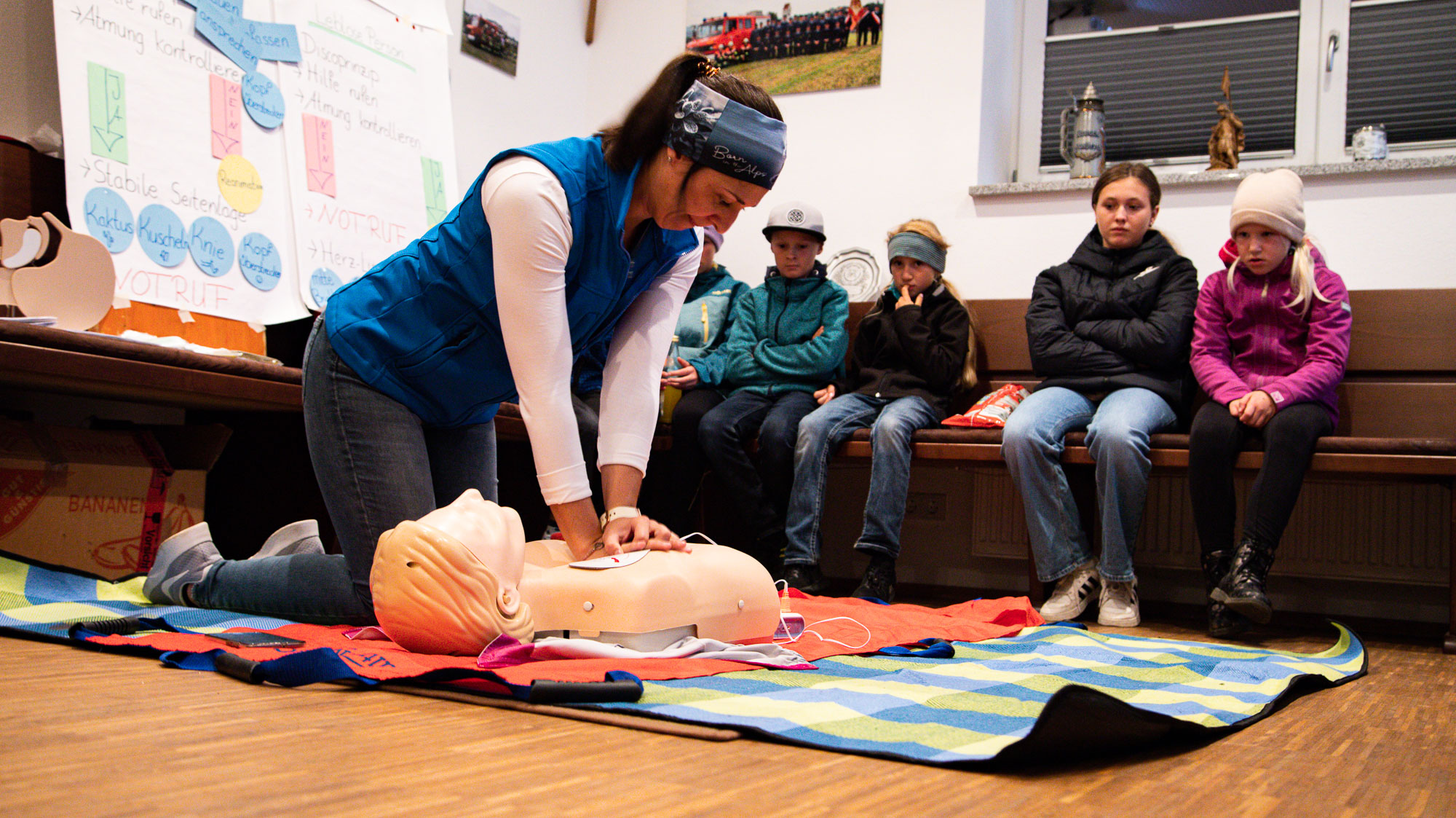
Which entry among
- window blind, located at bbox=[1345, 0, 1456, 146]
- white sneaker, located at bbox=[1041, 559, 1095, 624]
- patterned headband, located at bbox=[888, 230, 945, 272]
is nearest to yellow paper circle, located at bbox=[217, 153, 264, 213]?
patterned headband, located at bbox=[888, 230, 945, 272]

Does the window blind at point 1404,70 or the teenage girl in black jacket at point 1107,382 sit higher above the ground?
the window blind at point 1404,70

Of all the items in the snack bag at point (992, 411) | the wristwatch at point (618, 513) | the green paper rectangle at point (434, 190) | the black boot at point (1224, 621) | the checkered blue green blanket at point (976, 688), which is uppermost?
the green paper rectangle at point (434, 190)

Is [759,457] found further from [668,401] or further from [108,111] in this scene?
[108,111]

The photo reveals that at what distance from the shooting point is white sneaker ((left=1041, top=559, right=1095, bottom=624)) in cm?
269

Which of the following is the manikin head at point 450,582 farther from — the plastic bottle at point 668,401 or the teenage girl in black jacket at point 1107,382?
the plastic bottle at point 668,401

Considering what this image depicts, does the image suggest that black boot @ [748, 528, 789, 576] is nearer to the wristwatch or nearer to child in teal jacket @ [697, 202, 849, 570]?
child in teal jacket @ [697, 202, 849, 570]

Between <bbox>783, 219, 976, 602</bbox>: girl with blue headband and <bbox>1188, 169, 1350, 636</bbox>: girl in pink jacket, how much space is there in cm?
74

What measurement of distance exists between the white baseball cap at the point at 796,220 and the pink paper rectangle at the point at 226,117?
5.26 ft

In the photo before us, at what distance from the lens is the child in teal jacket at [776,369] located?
3.19 metres

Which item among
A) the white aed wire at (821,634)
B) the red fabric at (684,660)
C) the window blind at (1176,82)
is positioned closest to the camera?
the red fabric at (684,660)

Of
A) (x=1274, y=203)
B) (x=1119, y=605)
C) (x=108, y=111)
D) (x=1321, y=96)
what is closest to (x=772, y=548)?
(x=1119, y=605)

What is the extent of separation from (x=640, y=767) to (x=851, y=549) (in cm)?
291

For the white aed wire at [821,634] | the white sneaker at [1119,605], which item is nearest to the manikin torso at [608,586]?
the white aed wire at [821,634]

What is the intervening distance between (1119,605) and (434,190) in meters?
2.37
